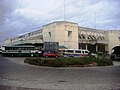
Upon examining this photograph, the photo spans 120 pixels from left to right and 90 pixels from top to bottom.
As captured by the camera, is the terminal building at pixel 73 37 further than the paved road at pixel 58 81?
Yes

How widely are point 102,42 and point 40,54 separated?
95.2 feet

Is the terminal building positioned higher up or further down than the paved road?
higher up

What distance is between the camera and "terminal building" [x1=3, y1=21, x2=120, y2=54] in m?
65.3

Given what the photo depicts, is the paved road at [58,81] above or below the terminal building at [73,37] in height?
below

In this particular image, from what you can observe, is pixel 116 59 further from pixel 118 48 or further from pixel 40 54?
pixel 40 54

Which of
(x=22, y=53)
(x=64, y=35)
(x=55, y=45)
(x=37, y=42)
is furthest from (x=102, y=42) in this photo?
(x=22, y=53)

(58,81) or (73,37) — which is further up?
(73,37)

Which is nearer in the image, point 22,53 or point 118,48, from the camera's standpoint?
point 118,48

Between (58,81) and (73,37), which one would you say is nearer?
(58,81)

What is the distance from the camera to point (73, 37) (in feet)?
220

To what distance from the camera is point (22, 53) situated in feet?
174

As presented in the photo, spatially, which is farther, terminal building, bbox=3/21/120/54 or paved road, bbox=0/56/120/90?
terminal building, bbox=3/21/120/54

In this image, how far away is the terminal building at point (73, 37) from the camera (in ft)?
214

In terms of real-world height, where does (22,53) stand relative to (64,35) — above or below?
below
